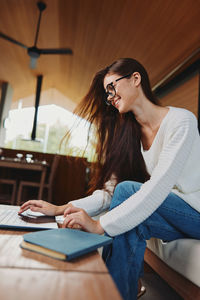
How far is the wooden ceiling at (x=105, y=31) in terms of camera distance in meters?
3.53

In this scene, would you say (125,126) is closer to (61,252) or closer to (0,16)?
(61,252)


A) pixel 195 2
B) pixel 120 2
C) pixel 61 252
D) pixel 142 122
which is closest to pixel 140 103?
pixel 142 122

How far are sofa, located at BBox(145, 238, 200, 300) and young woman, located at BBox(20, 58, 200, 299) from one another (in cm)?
6

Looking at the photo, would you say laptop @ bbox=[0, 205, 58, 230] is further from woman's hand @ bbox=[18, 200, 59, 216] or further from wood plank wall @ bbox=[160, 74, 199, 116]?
wood plank wall @ bbox=[160, 74, 199, 116]

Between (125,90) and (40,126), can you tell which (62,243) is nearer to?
(125,90)

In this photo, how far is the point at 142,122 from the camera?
128 centimetres

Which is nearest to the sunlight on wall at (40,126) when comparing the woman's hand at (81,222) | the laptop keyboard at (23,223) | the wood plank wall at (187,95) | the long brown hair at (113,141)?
the wood plank wall at (187,95)

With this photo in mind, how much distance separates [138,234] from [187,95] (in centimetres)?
457

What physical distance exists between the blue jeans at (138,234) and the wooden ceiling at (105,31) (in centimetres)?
300

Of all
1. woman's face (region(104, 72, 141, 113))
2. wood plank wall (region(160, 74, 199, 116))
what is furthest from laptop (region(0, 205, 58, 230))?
wood plank wall (region(160, 74, 199, 116))

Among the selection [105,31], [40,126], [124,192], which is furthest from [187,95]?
[40,126]

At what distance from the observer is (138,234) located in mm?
853

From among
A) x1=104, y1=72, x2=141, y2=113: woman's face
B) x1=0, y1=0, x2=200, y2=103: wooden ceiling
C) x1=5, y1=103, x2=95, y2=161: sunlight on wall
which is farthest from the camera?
x1=5, y1=103, x2=95, y2=161: sunlight on wall

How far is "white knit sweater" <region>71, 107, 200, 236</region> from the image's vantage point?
0.78 m
